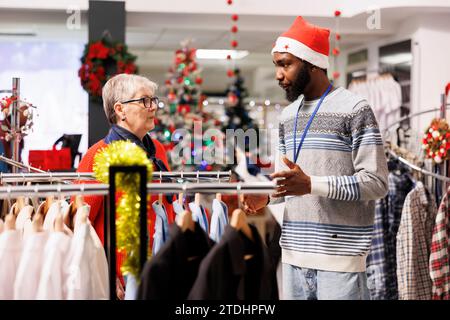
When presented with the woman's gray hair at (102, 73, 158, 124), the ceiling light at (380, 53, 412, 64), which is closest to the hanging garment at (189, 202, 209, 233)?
the woman's gray hair at (102, 73, 158, 124)

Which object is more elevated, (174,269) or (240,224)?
(240,224)

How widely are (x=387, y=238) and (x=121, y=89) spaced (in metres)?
2.45

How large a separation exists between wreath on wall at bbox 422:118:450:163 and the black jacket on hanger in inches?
111

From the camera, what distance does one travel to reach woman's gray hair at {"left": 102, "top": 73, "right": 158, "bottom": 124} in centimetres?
297

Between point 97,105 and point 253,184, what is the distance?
501 centimetres

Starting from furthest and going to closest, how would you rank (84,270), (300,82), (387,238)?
(387,238), (300,82), (84,270)

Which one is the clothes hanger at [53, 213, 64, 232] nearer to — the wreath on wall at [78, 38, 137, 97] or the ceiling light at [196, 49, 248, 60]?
the wreath on wall at [78, 38, 137, 97]

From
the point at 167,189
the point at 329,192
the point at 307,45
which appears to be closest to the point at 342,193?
the point at 329,192

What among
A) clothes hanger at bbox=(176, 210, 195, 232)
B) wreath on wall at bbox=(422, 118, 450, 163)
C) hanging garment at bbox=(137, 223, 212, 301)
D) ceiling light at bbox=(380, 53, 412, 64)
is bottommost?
hanging garment at bbox=(137, 223, 212, 301)

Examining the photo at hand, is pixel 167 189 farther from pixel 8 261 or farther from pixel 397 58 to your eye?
pixel 397 58

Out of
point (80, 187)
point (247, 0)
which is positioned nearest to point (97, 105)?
point (247, 0)

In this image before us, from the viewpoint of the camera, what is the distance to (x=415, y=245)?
4.31 m

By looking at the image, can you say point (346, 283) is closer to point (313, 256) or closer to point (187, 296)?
point (313, 256)

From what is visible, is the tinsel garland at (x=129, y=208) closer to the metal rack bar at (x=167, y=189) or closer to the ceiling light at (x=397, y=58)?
the metal rack bar at (x=167, y=189)
